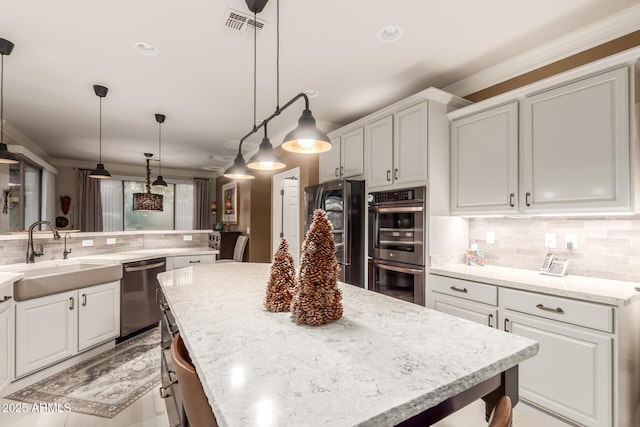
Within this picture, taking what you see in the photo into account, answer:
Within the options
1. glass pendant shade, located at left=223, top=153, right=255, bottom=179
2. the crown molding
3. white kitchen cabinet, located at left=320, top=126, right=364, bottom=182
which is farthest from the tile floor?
the crown molding

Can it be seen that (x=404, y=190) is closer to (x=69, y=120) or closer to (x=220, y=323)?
(x=220, y=323)

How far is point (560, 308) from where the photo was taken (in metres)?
1.83

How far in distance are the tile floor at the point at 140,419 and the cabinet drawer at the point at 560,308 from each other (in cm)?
67

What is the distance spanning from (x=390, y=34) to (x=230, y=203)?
17.6 feet

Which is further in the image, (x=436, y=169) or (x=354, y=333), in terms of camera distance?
(x=436, y=169)

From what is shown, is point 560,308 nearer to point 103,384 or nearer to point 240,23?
point 240,23

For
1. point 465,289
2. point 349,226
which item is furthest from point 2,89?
point 465,289

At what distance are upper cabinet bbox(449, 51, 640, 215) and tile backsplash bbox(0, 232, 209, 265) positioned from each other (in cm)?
386

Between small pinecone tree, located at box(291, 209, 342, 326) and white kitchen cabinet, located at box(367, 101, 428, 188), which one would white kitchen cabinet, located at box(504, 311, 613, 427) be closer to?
white kitchen cabinet, located at box(367, 101, 428, 188)

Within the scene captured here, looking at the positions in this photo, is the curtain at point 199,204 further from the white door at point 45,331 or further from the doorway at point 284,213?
the white door at point 45,331

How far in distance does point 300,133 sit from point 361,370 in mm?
1135

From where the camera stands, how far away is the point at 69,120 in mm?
4129

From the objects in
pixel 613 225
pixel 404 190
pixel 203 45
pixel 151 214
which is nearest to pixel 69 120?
pixel 203 45

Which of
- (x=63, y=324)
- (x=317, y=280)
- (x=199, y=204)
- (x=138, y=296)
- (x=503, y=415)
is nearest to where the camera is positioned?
(x=503, y=415)
